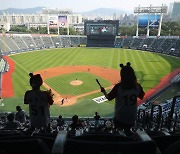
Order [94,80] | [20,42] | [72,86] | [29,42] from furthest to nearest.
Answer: [29,42] → [20,42] → [94,80] → [72,86]

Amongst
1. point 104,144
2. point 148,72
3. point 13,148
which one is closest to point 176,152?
point 104,144

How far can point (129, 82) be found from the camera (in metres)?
3.53

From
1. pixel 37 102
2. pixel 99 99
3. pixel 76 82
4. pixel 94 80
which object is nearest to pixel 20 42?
pixel 76 82

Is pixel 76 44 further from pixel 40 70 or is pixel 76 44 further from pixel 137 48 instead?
pixel 40 70

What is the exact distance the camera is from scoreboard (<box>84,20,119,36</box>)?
172ft

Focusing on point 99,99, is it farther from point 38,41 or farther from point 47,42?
point 38,41

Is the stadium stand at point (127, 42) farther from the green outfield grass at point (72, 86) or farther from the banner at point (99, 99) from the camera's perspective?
the banner at point (99, 99)

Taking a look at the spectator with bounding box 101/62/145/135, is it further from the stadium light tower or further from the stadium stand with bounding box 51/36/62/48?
the stadium light tower

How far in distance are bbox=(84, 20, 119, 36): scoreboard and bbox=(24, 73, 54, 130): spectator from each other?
164ft

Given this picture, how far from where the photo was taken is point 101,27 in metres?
53.1

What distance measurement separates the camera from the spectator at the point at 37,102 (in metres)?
3.92

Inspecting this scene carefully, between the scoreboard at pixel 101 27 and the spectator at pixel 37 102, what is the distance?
50.0 meters

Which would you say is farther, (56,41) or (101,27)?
(56,41)

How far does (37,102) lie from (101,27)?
50868mm
